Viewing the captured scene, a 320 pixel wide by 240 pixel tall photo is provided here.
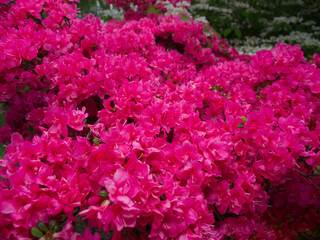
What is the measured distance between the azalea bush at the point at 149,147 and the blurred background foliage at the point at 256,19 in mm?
3070

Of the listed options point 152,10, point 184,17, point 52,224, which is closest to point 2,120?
point 152,10

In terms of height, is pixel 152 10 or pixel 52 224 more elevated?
pixel 152 10

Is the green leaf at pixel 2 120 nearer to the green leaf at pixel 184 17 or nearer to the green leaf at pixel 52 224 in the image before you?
the green leaf at pixel 184 17

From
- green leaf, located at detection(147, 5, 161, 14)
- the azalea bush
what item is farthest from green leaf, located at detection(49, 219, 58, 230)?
green leaf, located at detection(147, 5, 161, 14)

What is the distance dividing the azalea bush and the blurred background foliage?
3.07m

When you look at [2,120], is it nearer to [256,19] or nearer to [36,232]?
[36,232]

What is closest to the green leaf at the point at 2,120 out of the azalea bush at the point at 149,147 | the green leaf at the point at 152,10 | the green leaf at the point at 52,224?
the azalea bush at the point at 149,147

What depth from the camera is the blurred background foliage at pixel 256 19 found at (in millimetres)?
4520

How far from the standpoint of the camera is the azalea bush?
2.47 feet

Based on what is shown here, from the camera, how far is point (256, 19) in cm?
547

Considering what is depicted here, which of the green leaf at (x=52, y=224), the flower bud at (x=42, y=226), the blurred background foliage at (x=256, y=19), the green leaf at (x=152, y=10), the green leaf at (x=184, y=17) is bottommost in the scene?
the blurred background foliage at (x=256, y=19)

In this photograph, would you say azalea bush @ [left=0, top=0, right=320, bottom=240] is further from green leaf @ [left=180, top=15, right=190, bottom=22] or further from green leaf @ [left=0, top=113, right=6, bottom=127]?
green leaf @ [left=0, top=113, right=6, bottom=127]

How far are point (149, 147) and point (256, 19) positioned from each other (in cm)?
576

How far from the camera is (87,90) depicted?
119 cm
